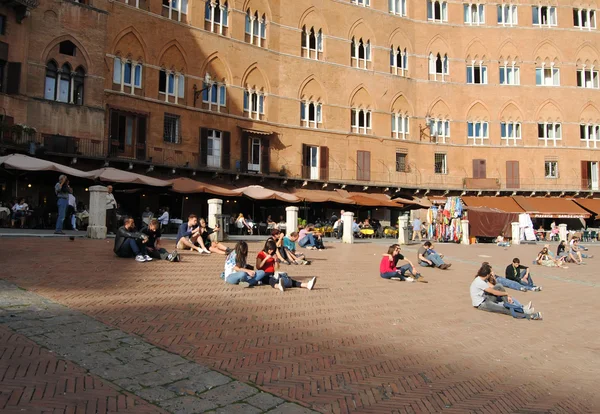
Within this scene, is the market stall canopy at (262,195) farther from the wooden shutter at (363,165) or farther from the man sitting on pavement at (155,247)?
the man sitting on pavement at (155,247)

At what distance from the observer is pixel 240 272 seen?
1034 cm

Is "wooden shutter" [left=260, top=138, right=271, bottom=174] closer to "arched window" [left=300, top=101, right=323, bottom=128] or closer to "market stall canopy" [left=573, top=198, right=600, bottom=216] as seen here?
"arched window" [left=300, top=101, right=323, bottom=128]

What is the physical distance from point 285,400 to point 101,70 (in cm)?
2912

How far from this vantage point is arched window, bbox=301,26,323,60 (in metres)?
39.6

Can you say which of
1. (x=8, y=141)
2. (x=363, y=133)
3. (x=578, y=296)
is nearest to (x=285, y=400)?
(x=578, y=296)

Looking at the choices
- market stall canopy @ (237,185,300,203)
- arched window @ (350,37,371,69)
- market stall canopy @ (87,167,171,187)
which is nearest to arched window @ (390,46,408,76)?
arched window @ (350,37,371,69)

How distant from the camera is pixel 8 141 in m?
24.4

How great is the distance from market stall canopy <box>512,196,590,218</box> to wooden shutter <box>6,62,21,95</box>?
38751 millimetres

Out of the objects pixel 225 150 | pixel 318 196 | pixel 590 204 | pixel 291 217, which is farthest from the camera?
pixel 590 204

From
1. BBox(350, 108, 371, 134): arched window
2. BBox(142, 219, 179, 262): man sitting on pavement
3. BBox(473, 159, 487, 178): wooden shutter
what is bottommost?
BBox(142, 219, 179, 262): man sitting on pavement

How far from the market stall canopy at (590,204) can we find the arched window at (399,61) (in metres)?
19.6

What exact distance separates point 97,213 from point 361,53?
31622 mm

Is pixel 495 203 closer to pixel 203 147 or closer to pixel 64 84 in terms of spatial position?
pixel 203 147

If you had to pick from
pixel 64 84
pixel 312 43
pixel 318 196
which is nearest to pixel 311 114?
pixel 312 43
